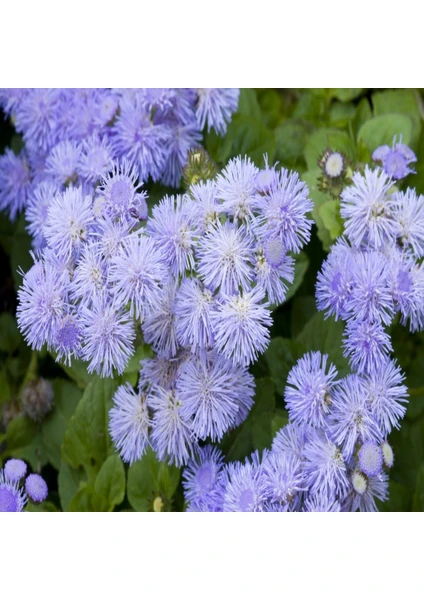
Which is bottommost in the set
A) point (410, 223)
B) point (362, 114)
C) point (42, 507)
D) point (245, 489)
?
point (42, 507)

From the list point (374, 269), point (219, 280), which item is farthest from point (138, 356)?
point (374, 269)

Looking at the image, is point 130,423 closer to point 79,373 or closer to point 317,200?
point 79,373

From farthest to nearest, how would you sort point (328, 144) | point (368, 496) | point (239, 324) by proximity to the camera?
point (328, 144) → point (368, 496) → point (239, 324)

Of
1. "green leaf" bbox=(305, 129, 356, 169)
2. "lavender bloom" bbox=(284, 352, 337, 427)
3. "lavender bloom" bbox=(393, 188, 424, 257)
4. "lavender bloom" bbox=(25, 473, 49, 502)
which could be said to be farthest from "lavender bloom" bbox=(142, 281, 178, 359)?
"green leaf" bbox=(305, 129, 356, 169)

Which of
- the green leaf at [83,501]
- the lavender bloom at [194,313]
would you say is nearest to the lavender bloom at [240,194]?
the lavender bloom at [194,313]

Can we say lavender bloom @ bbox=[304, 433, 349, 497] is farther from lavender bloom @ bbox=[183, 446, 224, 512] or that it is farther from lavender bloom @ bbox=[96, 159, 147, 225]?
lavender bloom @ bbox=[96, 159, 147, 225]

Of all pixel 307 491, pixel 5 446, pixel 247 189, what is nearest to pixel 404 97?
pixel 247 189
